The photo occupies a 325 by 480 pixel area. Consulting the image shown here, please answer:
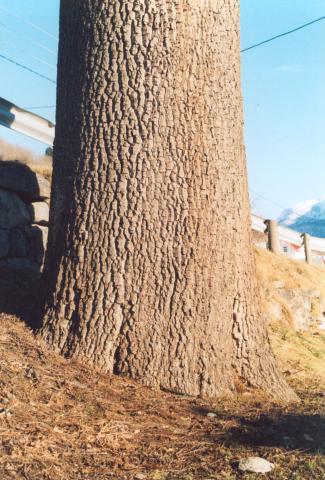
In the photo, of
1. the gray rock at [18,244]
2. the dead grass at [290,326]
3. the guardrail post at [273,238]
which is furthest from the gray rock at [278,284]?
the gray rock at [18,244]

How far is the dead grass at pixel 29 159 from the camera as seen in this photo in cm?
735

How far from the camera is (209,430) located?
3.26m

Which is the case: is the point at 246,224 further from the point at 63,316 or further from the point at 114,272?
the point at 63,316

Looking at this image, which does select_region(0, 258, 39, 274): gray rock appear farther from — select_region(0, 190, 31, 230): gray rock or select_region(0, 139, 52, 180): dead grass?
select_region(0, 139, 52, 180): dead grass

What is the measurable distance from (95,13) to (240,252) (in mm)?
2391

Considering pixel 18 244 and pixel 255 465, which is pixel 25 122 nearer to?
pixel 18 244

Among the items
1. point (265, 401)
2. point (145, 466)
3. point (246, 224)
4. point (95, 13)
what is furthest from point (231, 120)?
point (145, 466)

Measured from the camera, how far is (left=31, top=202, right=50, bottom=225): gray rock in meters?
6.33

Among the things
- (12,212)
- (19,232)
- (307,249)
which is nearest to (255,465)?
(19,232)

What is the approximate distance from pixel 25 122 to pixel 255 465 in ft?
19.1

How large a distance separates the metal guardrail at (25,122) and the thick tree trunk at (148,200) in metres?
2.81

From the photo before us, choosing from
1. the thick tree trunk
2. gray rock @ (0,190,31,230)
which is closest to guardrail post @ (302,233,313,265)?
gray rock @ (0,190,31,230)

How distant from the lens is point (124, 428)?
311cm

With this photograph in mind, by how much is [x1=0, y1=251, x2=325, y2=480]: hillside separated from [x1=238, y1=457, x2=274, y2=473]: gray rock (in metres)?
0.05
